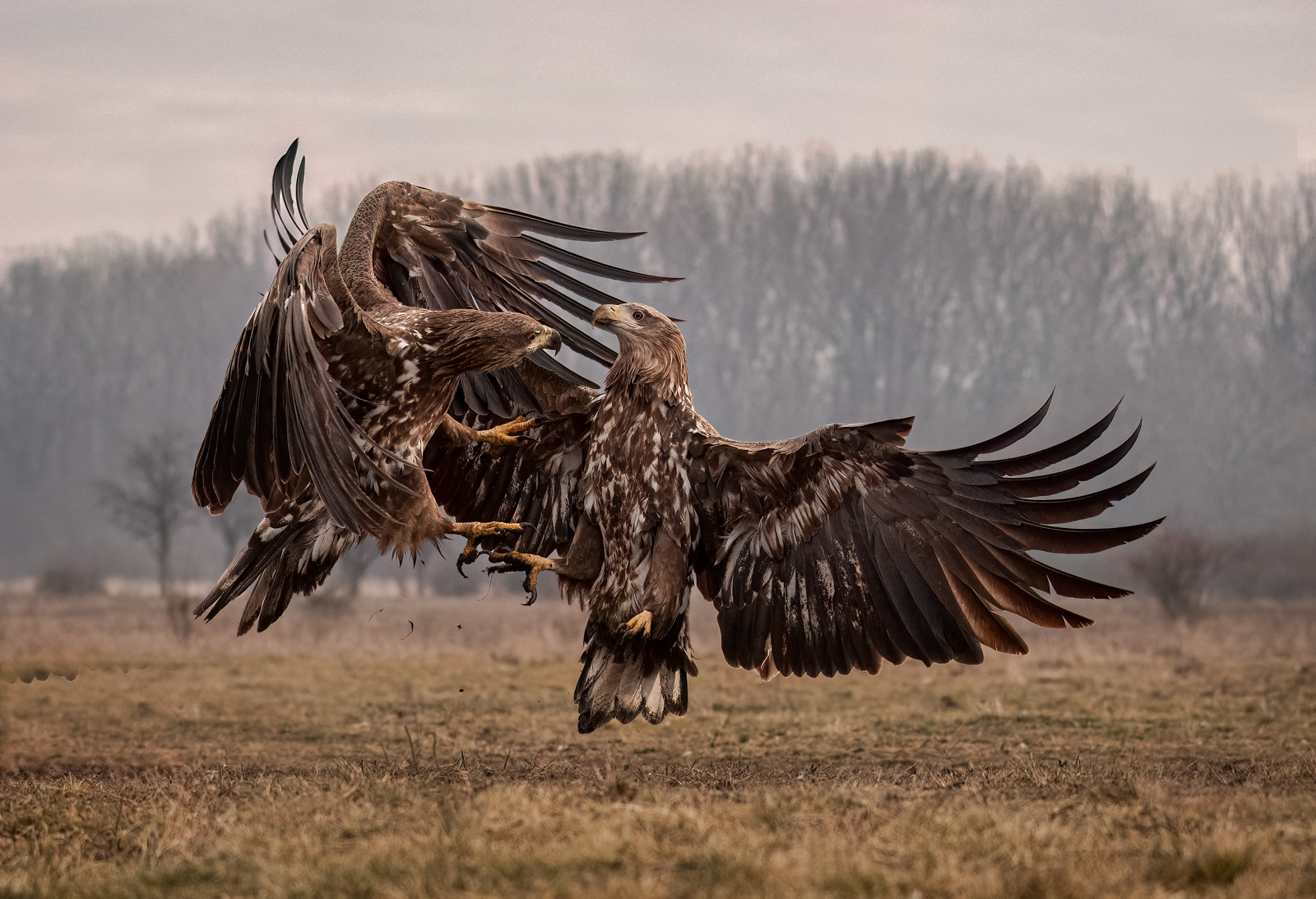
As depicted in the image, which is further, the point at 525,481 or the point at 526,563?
the point at 525,481

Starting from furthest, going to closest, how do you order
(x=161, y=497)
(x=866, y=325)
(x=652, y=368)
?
(x=866, y=325), (x=161, y=497), (x=652, y=368)

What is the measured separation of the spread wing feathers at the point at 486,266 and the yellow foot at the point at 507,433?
0.41 meters

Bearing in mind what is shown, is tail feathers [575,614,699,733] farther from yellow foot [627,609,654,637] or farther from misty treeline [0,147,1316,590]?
misty treeline [0,147,1316,590]

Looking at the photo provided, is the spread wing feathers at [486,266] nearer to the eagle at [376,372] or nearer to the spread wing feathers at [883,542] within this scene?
the eagle at [376,372]

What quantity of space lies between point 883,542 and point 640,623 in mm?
1352

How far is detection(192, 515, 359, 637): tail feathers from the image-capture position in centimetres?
707

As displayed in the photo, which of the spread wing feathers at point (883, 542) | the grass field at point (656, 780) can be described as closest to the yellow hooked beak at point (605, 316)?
the spread wing feathers at point (883, 542)

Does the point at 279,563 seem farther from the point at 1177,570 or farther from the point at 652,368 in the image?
the point at 1177,570

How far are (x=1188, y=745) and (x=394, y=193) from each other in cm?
731

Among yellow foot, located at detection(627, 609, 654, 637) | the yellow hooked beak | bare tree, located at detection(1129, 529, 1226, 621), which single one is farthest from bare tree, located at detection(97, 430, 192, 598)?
yellow foot, located at detection(627, 609, 654, 637)

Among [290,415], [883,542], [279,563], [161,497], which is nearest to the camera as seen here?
[290,415]

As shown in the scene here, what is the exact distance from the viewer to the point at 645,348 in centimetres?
676

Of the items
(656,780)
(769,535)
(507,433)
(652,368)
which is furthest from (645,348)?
(656,780)

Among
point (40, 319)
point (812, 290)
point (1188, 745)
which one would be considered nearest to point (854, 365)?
point (812, 290)
